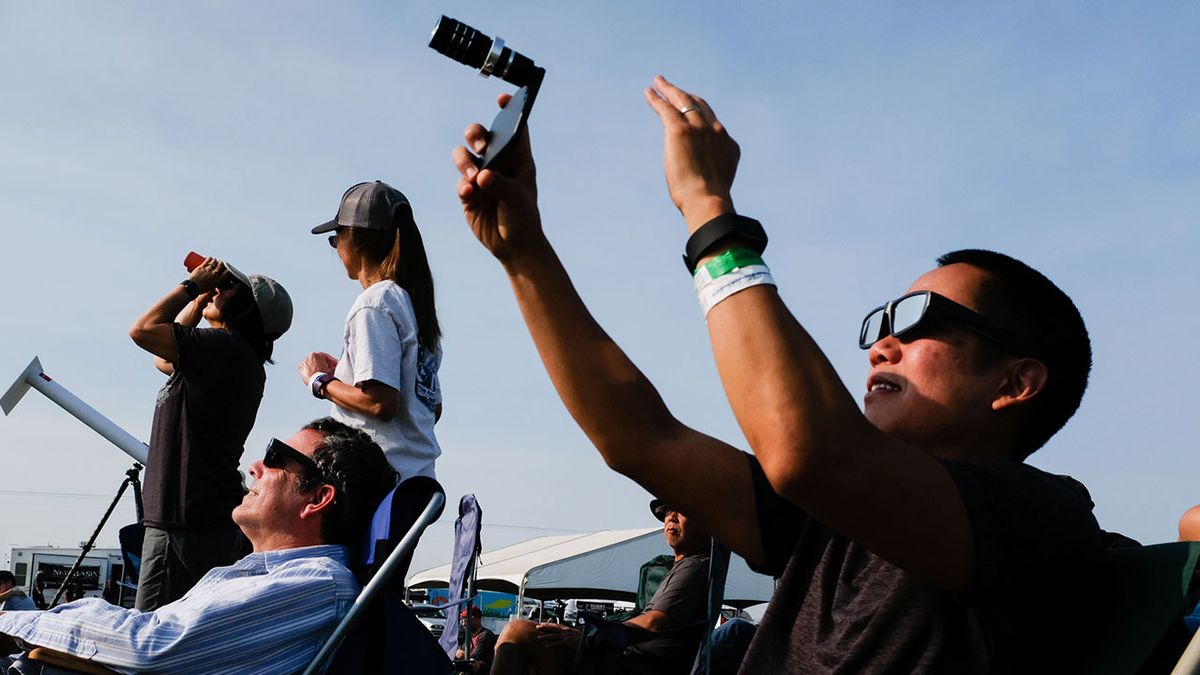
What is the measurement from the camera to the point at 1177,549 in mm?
1748

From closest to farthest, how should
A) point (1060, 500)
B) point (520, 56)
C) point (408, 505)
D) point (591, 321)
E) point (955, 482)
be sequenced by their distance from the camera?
point (955, 482)
point (1060, 500)
point (520, 56)
point (591, 321)
point (408, 505)

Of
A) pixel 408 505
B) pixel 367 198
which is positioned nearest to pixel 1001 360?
pixel 408 505

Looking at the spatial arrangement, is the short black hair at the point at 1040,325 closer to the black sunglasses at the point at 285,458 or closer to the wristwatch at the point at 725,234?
the wristwatch at the point at 725,234

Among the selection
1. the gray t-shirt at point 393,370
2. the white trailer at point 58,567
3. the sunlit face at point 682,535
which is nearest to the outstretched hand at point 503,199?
the gray t-shirt at point 393,370

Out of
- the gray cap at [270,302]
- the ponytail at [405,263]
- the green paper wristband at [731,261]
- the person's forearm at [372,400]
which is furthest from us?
the gray cap at [270,302]

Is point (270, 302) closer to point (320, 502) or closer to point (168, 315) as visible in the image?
point (168, 315)

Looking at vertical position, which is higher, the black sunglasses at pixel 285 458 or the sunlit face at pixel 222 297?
the sunlit face at pixel 222 297

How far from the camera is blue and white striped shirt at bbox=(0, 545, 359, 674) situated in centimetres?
278

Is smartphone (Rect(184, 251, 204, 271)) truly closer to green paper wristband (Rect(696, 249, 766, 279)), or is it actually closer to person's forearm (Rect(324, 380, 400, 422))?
person's forearm (Rect(324, 380, 400, 422))

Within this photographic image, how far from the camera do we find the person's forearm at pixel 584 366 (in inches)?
75.8

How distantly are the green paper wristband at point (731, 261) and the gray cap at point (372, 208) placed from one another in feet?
9.24

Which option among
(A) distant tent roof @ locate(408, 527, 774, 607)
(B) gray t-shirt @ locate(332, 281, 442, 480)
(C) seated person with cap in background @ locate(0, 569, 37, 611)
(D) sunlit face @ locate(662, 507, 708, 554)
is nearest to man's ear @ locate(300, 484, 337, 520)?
(B) gray t-shirt @ locate(332, 281, 442, 480)

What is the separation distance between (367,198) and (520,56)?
100 inches

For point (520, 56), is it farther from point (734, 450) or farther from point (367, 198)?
point (367, 198)
